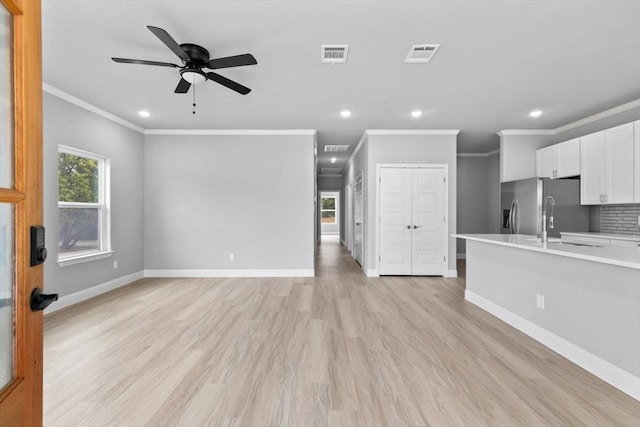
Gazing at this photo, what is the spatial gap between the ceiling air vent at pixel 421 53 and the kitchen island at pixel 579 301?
1985mm

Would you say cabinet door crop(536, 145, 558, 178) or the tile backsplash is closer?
the tile backsplash

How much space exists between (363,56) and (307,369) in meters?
2.81

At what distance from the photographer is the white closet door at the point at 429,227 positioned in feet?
18.4

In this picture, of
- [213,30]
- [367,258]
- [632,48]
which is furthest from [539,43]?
[367,258]

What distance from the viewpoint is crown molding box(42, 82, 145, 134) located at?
3678 mm

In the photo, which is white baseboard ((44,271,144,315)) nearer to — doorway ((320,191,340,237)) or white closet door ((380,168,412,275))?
white closet door ((380,168,412,275))

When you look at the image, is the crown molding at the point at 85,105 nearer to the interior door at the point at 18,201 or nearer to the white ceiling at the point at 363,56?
the white ceiling at the point at 363,56

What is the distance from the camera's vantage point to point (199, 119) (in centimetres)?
498

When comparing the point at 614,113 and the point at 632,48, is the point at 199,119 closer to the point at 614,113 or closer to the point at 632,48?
the point at 632,48

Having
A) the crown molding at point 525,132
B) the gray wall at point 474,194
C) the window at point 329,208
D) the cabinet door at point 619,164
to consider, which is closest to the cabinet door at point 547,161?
the crown molding at point 525,132

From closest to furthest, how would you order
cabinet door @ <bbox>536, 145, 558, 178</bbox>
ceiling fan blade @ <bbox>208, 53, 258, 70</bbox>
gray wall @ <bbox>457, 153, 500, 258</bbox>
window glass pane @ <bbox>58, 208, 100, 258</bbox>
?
ceiling fan blade @ <bbox>208, 53, 258, 70</bbox> < window glass pane @ <bbox>58, 208, 100, 258</bbox> < cabinet door @ <bbox>536, 145, 558, 178</bbox> < gray wall @ <bbox>457, 153, 500, 258</bbox>

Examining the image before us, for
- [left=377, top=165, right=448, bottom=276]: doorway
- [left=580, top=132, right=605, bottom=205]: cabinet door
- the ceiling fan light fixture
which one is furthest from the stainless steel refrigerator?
the ceiling fan light fixture

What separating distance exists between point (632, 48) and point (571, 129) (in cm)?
279

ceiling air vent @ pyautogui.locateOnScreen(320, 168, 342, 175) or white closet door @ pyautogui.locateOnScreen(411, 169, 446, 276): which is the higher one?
ceiling air vent @ pyautogui.locateOnScreen(320, 168, 342, 175)
